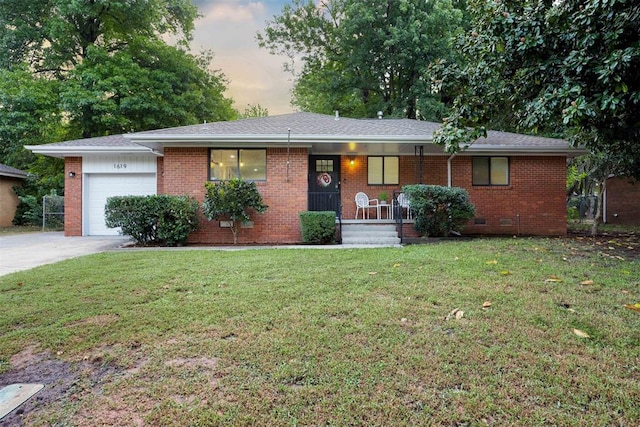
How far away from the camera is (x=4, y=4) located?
17.3 metres

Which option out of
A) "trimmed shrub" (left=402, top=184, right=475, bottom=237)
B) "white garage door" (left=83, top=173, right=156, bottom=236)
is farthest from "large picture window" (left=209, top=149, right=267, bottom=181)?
"trimmed shrub" (left=402, top=184, right=475, bottom=237)

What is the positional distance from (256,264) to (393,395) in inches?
161

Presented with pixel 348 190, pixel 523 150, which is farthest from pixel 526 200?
pixel 348 190

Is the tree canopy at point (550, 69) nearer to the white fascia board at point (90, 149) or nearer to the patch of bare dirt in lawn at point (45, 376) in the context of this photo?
the patch of bare dirt in lawn at point (45, 376)

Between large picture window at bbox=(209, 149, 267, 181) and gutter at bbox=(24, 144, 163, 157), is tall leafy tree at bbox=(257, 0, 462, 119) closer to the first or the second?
large picture window at bbox=(209, 149, 267, 181)

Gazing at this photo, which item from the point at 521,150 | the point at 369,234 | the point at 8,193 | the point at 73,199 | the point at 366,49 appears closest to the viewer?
the point at 369,234

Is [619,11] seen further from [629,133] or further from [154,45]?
[154,45]

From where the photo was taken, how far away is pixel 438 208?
9.07m

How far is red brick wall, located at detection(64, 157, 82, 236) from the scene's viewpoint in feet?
37.8

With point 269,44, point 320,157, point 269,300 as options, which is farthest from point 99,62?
point 269,300

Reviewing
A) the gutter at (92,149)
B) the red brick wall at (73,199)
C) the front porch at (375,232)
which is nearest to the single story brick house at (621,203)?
the front porch at (375,232)

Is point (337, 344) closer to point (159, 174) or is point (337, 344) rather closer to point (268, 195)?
point (268, 195)

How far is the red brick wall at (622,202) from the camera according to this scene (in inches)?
609

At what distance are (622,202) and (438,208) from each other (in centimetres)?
1331
